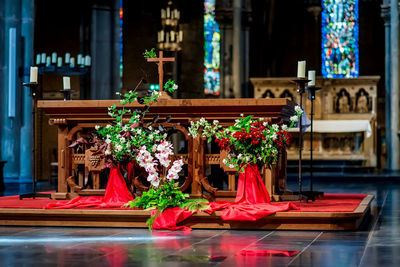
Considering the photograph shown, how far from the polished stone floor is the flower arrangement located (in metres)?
0.92

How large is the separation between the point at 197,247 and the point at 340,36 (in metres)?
22.5

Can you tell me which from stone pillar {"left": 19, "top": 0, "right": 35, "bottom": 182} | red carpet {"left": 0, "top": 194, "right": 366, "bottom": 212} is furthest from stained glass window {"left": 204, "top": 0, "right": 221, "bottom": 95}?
red carpet {"left": 0, "top": 194, "right": 366, "bottom": 212}

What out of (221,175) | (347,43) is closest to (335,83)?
(347,43)

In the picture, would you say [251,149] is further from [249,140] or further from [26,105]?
[26,105]

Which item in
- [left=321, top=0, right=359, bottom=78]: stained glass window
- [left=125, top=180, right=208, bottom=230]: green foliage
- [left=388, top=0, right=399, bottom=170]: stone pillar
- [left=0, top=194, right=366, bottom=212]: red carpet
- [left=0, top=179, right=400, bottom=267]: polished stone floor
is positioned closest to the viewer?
[left=0, top=179, right=400, bottom=267]: polished stone floor

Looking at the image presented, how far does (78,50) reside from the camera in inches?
831

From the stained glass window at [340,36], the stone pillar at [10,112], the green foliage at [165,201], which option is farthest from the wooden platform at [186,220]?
the stained glass window at [340,36]

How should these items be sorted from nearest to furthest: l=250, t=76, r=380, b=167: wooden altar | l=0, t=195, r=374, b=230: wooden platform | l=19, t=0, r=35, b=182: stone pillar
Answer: l=0, t=195, r=374, b=230: wooden platform, l=19, t=0, r=35, b=182: stone pillar, l=250, t=76, r=380, b=167: wooden altar

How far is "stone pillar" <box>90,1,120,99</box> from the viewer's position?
62.0ft

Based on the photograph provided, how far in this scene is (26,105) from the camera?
15.7m

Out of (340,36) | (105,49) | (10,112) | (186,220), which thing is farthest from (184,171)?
(340,36)

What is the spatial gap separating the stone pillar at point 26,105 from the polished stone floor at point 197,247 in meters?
8.13

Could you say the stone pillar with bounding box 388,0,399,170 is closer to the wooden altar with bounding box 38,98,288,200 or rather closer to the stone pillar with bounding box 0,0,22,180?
the stone pillar with bounding box 0,0,22,180

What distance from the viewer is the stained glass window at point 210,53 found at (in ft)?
82.2
